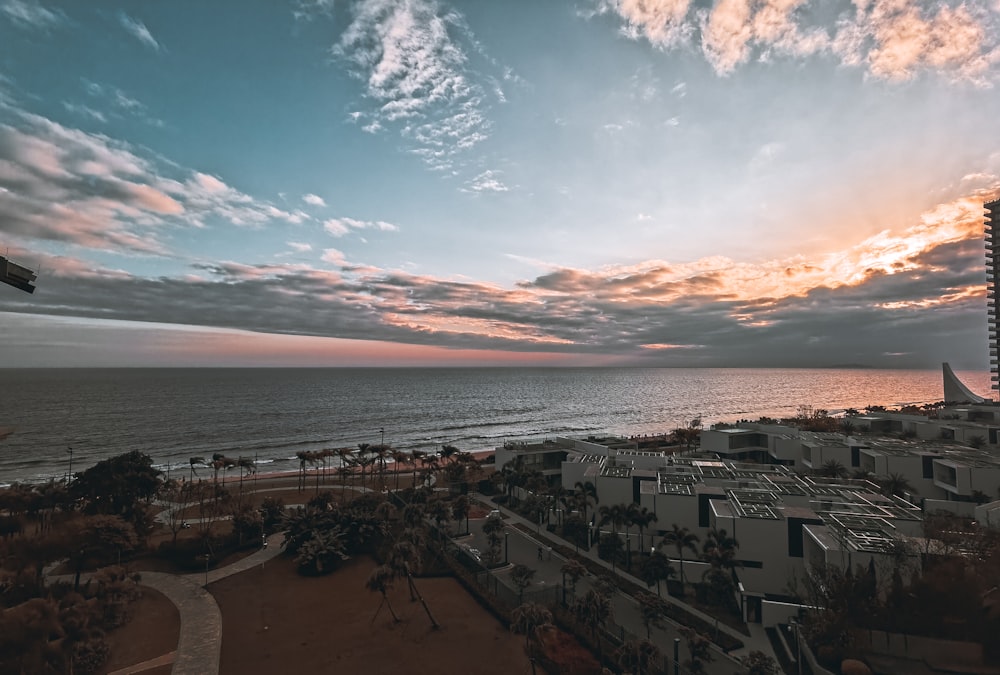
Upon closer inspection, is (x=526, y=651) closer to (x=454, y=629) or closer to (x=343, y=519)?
(x=454, y=629)

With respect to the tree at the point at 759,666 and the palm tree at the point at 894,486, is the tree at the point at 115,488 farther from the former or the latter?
the palm tree at the point at 894,486

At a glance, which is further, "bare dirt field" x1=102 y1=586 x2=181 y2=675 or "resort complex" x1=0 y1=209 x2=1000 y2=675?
"bare dirt field" x1=102 y1=586 x2=181 y2=675

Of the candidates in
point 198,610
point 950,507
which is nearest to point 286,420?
point 198,610

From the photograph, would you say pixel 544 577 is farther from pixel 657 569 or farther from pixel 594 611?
pixel 594 611

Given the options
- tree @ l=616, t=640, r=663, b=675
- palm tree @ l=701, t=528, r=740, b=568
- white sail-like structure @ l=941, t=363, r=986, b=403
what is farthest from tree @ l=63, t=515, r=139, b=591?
white sail-like structure @ l=941, t=363, r=986, b=403

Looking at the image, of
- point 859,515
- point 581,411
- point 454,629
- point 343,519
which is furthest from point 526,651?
point 581,411

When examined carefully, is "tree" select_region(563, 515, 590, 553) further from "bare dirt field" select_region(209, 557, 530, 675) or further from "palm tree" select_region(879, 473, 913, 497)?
"palm tree" select_region(879, 473, 913, 497)
